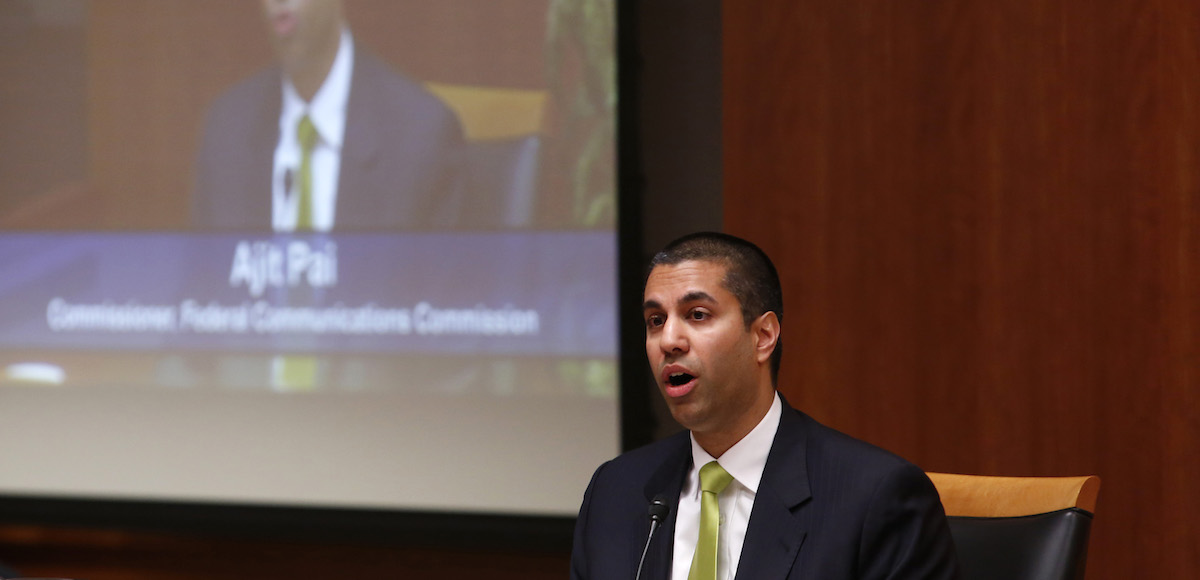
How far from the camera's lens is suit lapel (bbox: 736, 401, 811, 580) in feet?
5.01

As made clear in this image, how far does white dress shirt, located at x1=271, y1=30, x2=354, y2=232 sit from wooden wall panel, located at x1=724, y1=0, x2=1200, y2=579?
120cm

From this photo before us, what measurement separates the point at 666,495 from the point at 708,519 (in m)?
0.07

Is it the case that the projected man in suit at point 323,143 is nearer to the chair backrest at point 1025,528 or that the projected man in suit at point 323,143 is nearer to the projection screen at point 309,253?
the projection screen at point 309,253

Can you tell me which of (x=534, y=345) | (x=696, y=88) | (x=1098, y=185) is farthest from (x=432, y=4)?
(x=1098, y=185)

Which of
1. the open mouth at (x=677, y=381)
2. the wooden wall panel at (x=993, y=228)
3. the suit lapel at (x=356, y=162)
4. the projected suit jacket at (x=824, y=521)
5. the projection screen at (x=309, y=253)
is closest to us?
the projected suit jacket at (x=824, y=521)

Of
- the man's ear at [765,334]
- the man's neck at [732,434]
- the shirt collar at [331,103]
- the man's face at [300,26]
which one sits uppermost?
the man's face at [300,26]

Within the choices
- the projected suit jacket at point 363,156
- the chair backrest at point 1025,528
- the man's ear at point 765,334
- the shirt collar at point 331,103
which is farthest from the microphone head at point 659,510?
the shirt collar at point 331,103

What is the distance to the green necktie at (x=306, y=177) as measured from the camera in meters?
3.42

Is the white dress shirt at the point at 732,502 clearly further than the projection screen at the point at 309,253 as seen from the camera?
No

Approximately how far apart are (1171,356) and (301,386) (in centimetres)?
248

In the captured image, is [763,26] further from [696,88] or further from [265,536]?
[265,536]

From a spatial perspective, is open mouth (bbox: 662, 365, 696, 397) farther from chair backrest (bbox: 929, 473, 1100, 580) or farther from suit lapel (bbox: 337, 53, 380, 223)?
suit lapel (bbox: 337, 53, 380, 223)

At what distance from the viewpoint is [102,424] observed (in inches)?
140

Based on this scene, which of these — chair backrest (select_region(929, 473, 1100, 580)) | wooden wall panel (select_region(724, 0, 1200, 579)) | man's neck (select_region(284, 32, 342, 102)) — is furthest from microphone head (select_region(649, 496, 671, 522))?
man's neck (select_region(284, 32, 342, 102))
